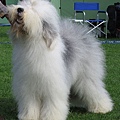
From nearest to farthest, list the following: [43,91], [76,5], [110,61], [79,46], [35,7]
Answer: [35,7] < [43,91] < [79,46] < [110,61] < [76,5]

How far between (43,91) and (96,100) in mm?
1113

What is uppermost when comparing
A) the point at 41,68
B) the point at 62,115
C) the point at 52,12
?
the point at 52,12

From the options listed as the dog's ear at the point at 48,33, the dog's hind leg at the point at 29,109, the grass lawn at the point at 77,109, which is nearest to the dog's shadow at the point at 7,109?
the grass lawn at the point at 77,109

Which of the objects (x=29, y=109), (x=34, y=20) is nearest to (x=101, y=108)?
(x=29, y=109)

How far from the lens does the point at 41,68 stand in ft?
15.4

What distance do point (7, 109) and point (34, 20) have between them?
185cm

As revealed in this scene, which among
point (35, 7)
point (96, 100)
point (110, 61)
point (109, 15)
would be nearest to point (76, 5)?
point (109, 15)

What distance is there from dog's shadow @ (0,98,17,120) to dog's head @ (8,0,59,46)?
1326mm

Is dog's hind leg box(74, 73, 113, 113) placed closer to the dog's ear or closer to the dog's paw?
the dog's paw

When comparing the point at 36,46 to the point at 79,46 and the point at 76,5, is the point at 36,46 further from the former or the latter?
the point at 76,5

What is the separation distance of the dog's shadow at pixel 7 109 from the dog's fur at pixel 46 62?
39cm

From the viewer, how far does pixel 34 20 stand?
441 cm

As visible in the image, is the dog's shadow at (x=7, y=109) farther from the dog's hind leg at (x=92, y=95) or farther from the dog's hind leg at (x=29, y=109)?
the dog's hind leg at (x=92, y=95)

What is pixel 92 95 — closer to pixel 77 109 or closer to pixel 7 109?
pixel 77 109
